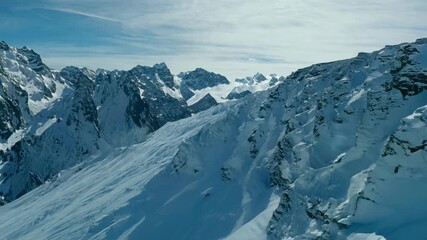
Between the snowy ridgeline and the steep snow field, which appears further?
the steep snow field

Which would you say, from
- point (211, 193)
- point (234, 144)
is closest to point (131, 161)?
point (234, 144)

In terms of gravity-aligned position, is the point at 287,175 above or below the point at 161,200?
above

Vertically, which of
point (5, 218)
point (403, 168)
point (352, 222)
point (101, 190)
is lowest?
point (5, 218)

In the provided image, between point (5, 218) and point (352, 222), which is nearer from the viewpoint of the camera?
point (352, 222)

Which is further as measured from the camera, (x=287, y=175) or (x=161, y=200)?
(x=161, y=200)

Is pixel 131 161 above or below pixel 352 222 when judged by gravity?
below

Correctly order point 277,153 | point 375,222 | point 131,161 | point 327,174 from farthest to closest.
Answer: point 131,161 → point 277,153 → point 327,174 → point 375,222

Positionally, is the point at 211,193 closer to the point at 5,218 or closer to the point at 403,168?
the point at 403,168

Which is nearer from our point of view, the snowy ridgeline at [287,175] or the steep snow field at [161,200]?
the snowy ridgeline at [287,175]
